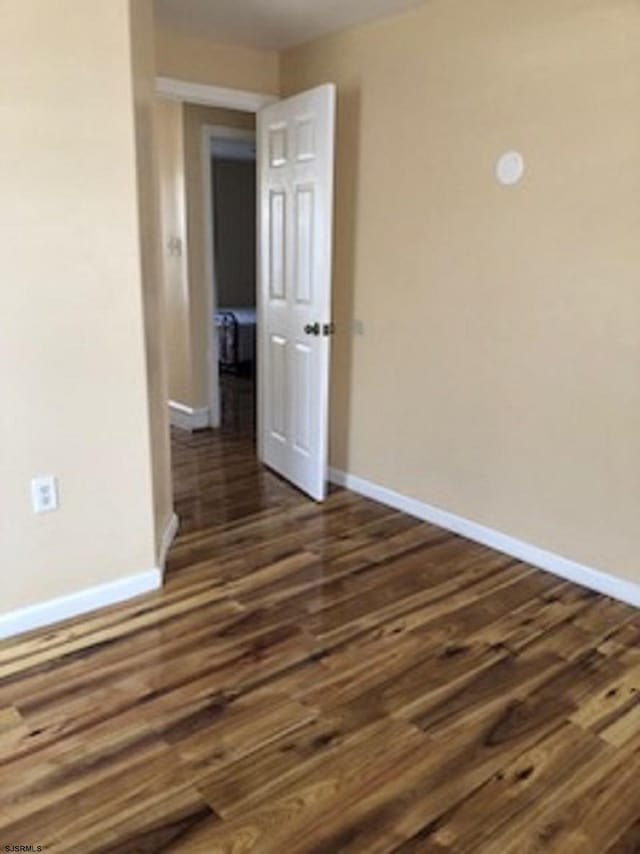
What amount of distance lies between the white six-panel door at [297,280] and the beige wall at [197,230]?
99 centimetres

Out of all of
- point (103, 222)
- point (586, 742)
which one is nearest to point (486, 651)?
point (586, 742)

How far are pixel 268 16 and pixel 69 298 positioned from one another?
6.17ft

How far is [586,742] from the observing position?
6.50ft

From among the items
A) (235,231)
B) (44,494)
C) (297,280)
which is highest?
(235,231)

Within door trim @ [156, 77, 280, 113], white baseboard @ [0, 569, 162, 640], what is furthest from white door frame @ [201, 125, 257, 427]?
white baseboard @ [0, 569, 162, 640]

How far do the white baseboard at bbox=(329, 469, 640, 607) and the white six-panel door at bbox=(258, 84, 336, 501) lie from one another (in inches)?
10.8

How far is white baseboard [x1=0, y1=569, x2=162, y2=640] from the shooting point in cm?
246

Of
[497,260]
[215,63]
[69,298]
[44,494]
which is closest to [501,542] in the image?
[497,260]

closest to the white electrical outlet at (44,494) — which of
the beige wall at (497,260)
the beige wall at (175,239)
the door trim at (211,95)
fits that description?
the beige wall at (497,260)

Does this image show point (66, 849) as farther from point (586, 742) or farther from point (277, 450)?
point (277, 450)

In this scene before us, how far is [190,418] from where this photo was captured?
5203 mm

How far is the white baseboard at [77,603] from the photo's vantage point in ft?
8.07

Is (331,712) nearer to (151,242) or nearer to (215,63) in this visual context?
(151,242)

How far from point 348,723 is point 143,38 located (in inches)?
99.9
